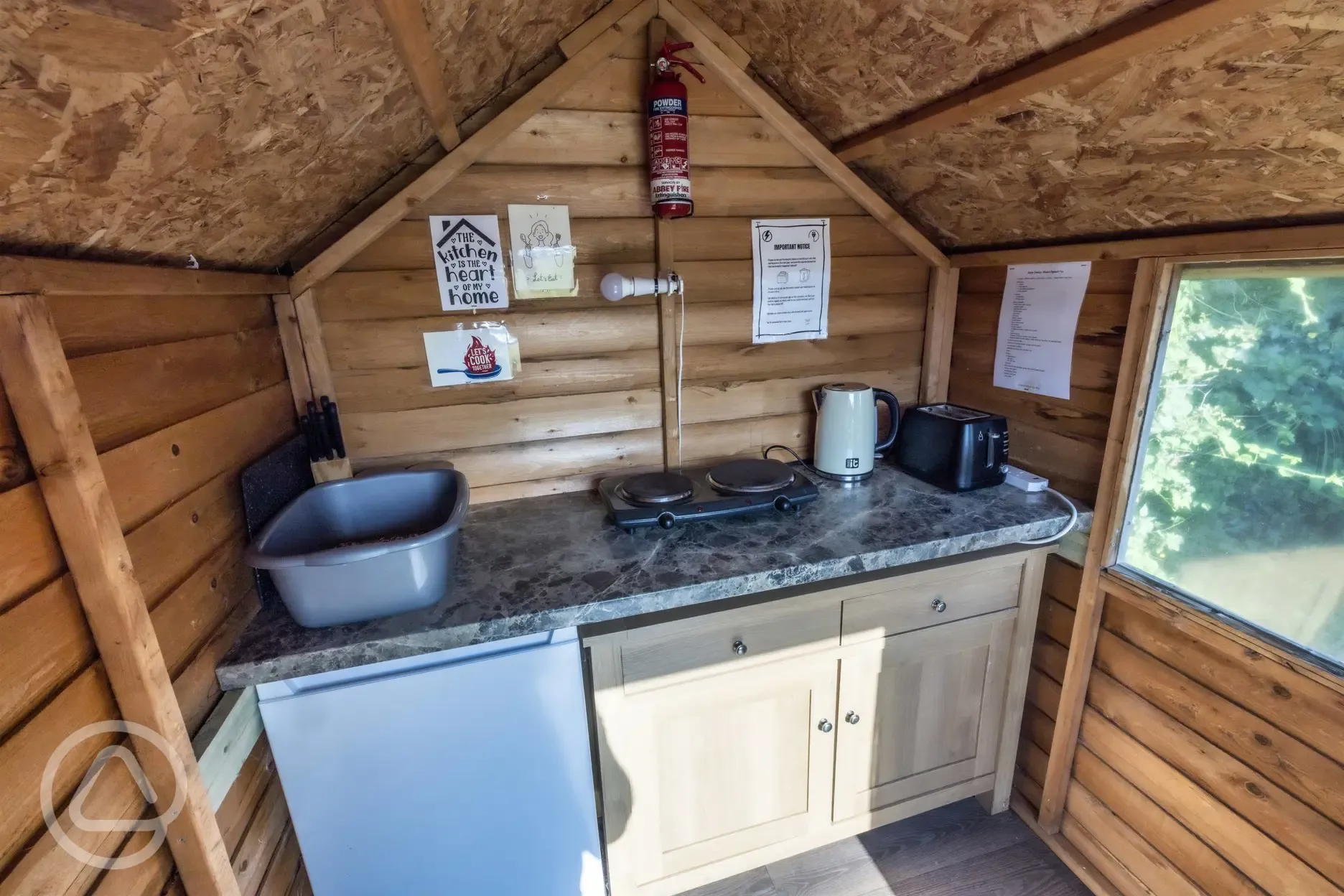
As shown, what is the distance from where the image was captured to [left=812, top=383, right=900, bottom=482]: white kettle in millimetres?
1572

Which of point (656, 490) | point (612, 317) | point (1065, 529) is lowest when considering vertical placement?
point (1065, 529)

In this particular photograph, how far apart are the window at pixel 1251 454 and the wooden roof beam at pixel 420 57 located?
1512mm

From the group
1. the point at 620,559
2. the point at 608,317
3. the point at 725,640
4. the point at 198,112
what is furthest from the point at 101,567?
the point at 608,317

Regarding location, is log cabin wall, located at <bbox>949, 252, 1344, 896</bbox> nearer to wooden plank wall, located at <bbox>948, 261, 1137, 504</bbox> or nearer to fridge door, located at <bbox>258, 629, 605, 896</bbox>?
wooden plank wall, located at <bbox>948, 261, 1137, 504</bbox>

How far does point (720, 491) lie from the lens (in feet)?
4.77

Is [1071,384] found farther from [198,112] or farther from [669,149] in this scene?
[198,112]

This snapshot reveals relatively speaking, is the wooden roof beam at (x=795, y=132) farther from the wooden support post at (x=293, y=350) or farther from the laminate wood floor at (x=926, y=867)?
the laminate wood floor at (x=926, y=867)

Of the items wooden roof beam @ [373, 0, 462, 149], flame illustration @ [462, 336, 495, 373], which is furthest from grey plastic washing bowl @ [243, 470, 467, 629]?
wooden roof beam @ [373, 0, 462, 149]

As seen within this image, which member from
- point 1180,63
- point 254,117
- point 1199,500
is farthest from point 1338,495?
point 254,117

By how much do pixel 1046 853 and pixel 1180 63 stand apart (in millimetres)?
1855

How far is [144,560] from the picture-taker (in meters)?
0.78

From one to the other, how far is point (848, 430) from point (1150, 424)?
663mm

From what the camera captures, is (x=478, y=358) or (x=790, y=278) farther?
(x=790, y=278)

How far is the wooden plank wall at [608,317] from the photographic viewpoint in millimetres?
1399
